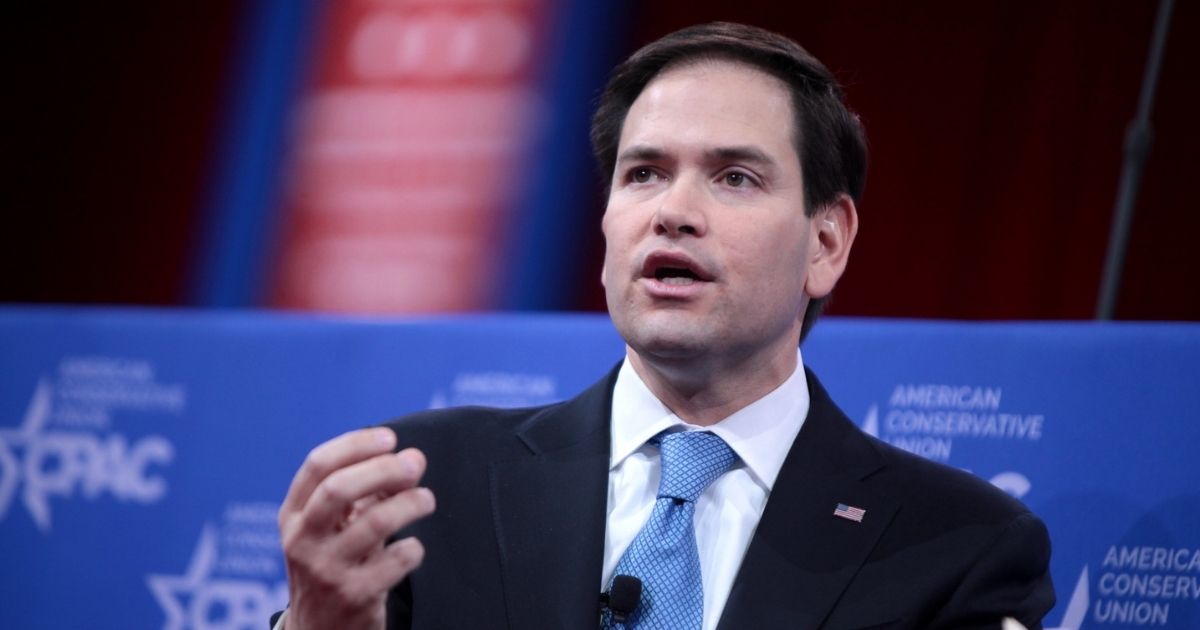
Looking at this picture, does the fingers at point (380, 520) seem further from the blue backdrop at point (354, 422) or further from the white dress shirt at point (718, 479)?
the blue backdrop at point (354, 422)

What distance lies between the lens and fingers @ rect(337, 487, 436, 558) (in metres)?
1.45

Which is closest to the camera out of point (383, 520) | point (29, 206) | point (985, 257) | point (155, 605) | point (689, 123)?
point (383, 520)

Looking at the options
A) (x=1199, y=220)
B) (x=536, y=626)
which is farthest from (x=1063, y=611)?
(x=1199, y=220)

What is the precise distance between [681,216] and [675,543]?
47 cm

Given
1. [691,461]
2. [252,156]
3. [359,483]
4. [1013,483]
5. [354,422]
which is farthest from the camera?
→ [252,156]

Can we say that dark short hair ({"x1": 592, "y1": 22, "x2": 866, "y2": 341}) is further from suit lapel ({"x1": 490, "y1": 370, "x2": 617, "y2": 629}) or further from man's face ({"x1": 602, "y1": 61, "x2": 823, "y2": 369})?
suit lapel ({"x1": 490, "y1": 370, "x2": 617, "y2": 629})

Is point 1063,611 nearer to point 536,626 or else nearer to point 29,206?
point 536,626

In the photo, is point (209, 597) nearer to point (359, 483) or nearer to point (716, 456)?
point (716, 456)

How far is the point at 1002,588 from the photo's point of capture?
186 cm

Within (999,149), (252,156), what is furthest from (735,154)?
(252,156)

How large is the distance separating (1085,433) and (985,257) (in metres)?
1.58

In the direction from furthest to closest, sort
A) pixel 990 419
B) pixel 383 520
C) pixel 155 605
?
pixel 155 605, pixel 990 419, pixel 383 520

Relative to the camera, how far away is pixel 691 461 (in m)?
1.97

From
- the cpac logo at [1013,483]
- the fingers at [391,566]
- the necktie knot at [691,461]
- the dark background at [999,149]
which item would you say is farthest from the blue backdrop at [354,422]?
the dark background at [999,149]
